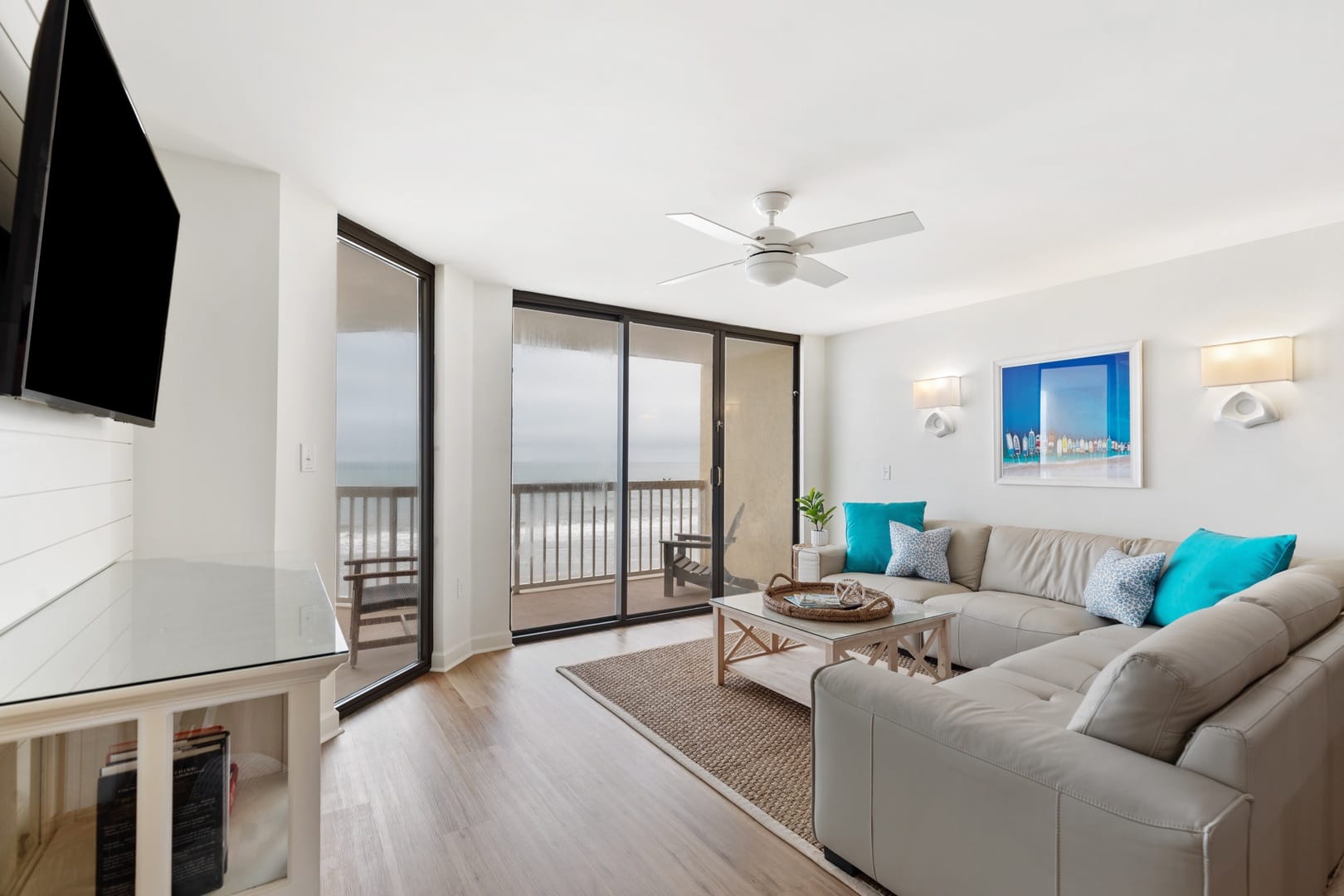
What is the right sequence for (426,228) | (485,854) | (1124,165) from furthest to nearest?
1. (426,228)
2. (1124,165)
3. (485,854)

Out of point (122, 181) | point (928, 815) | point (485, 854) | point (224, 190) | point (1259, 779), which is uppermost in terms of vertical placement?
point (224, 190)

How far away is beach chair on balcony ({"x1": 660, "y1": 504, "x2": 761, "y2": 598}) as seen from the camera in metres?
5.05

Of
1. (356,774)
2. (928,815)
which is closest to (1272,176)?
(928,815)

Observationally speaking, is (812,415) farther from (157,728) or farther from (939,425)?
(157,728)

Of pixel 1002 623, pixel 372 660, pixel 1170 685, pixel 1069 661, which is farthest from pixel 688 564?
pixel 1170 685

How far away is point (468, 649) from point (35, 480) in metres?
2.78

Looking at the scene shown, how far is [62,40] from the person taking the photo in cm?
105

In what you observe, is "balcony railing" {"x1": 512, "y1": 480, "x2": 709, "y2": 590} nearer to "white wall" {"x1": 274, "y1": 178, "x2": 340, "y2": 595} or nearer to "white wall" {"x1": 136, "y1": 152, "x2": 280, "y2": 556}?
"white wall" {"x1": 274, "y1": 178, "x2": 340, "y2": 595}

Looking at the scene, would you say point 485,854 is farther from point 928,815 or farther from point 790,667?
point 790,667

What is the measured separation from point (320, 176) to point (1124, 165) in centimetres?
309

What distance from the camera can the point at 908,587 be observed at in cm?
398

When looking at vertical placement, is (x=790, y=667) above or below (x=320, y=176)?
below

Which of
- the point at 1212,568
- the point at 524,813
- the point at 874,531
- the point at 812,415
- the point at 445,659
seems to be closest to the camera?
the point at 524,813

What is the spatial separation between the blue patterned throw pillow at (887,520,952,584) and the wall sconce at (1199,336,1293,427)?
159 centimetres
